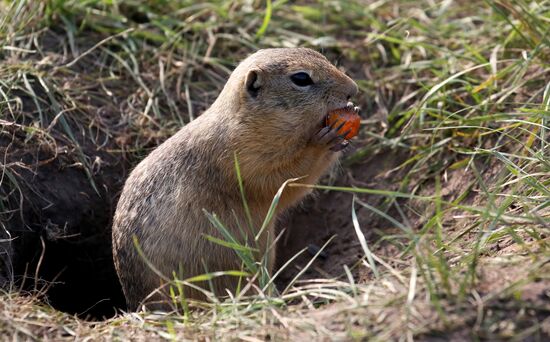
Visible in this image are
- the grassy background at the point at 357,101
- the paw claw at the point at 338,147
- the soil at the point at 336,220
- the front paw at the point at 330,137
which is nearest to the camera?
the grassy background at the point at 357,101

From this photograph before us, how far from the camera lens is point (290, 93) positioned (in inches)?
198

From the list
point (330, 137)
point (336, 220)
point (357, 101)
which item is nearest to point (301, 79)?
point (330, 137)

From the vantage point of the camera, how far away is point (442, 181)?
19.6ft

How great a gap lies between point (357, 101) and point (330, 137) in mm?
2052

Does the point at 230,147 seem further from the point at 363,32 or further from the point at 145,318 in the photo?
the point at 363,32

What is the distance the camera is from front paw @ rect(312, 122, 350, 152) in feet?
16.1

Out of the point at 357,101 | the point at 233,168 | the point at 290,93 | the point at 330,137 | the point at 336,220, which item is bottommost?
the point at 336,220

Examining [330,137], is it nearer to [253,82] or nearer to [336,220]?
[253,82]

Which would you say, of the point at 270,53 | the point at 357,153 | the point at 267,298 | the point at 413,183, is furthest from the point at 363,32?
the point at 267,298

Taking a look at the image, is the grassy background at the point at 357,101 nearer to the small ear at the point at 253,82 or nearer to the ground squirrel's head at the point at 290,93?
the ground squirrel's head at the point at 290,93

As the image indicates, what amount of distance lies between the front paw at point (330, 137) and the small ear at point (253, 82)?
1.66 ft

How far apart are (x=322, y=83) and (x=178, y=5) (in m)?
2.87

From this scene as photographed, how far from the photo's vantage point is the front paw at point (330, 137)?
16.1 ft

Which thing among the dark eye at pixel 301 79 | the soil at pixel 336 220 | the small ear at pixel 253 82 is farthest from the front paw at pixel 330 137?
the soil at pixel 336 220
